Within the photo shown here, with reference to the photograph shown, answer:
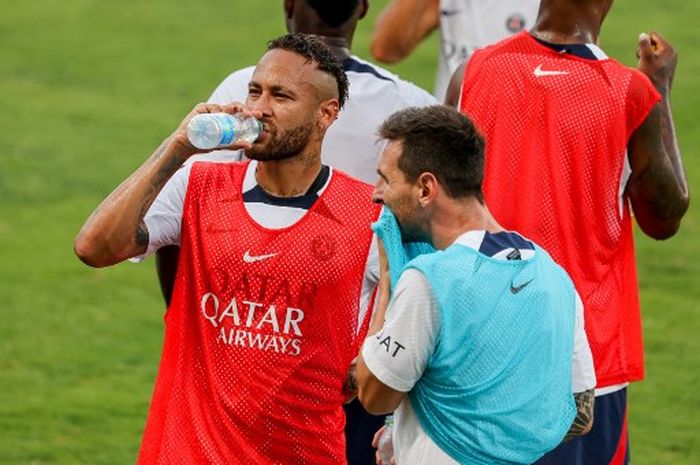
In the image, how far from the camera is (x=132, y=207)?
17.0ft

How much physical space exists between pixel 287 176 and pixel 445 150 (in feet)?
2.55

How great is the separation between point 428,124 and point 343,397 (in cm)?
104

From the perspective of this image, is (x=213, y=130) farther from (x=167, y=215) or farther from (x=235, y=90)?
(x=235, y=90)

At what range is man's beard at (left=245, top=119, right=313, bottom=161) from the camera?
17.4 ft

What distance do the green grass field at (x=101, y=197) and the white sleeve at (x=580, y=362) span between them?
13.0 ft

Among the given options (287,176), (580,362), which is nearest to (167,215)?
(287,176)

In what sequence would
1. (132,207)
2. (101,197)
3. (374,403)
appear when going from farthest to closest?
(101,197), (132,207), (374,403)

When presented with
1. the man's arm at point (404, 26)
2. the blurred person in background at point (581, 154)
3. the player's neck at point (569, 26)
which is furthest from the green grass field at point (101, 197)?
the player's neck at point (569, 26)

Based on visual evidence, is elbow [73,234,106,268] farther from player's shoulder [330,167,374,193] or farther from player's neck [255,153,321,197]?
player's shoulder [330,167,374,193]

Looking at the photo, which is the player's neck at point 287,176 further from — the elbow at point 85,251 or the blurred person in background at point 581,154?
the blurred person in background at point 581,154

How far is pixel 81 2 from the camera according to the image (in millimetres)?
20109

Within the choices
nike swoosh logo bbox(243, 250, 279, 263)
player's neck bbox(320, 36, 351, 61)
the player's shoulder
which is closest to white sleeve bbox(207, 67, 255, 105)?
player's neck bbox(320, 36, 351, 61)

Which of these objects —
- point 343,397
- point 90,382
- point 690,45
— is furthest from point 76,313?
point 690,45

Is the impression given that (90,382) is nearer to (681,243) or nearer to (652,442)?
(652,442)
